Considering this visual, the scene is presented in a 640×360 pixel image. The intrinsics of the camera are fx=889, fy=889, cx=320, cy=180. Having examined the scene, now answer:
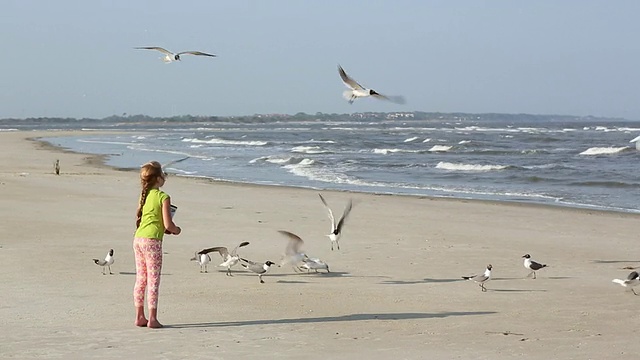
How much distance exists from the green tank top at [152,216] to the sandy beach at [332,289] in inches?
31.4

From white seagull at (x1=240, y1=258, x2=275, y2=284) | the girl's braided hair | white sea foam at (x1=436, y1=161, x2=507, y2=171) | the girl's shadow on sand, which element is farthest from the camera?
white sea foam at (x1=436, y1=161, x2=507, y2=171)

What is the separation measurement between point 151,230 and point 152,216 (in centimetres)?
12

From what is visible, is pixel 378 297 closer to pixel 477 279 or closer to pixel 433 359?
pixel 477 279

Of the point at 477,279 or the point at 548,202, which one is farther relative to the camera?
the point at 548,202

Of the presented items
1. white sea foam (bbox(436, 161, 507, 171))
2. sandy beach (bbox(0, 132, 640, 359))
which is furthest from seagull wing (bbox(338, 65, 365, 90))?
white sea foam (bbox(436, 161, 507, 171))

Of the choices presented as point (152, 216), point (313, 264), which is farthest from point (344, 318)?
point (313, 264)

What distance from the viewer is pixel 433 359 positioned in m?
6.49

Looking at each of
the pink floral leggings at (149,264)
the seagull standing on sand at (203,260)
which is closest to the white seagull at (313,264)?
the seagull standing on sand at (203,260)

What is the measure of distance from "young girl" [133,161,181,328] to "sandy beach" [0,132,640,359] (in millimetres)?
218

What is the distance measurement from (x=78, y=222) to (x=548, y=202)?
36.9 feet

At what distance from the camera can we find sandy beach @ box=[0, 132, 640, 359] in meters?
6.93

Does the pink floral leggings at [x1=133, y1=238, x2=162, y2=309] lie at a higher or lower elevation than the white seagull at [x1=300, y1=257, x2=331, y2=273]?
higher

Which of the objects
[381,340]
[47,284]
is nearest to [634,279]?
[381,340]

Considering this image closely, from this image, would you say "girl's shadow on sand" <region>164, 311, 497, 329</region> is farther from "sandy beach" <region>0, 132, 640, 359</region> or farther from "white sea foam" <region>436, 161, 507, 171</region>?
"white sea foam" <region>436, 161, 507, 171</region>
